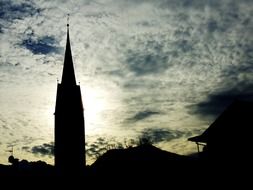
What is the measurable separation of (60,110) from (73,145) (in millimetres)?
5694

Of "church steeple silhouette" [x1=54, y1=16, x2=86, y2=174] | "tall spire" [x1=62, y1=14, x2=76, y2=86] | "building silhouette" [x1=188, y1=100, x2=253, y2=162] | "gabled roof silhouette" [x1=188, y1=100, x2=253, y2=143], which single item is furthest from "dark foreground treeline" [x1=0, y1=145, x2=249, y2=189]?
"tall spire" [x1=62, y1=14, x2=76, y2=86]

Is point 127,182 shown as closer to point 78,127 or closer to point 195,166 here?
point 195,166

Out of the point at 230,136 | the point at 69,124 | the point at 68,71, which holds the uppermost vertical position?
the point at 68,71

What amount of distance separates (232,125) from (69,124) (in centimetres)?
3189

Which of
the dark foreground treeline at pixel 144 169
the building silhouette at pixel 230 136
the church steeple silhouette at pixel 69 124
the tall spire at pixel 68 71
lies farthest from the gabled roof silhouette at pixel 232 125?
the tall spire at pixel 68 71

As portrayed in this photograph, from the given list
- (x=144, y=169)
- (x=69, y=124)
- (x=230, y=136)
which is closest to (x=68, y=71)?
(x=69, y=124)

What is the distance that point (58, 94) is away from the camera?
5275 cm

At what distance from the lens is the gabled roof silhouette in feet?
75.4

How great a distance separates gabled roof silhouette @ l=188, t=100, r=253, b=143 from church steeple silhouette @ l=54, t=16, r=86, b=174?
27832 millimetres

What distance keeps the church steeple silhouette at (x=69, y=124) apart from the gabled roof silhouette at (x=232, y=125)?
27832 mm

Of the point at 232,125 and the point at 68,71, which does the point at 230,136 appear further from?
the point at 68,71

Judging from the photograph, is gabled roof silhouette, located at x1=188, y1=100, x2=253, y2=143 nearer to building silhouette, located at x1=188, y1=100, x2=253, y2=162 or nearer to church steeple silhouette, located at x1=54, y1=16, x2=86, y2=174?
building silhouette, located at x1=188, y1=100, x2=253, y2=162

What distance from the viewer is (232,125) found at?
23.9 m

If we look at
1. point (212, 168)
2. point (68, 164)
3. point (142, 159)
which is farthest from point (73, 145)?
point (212, 168)
